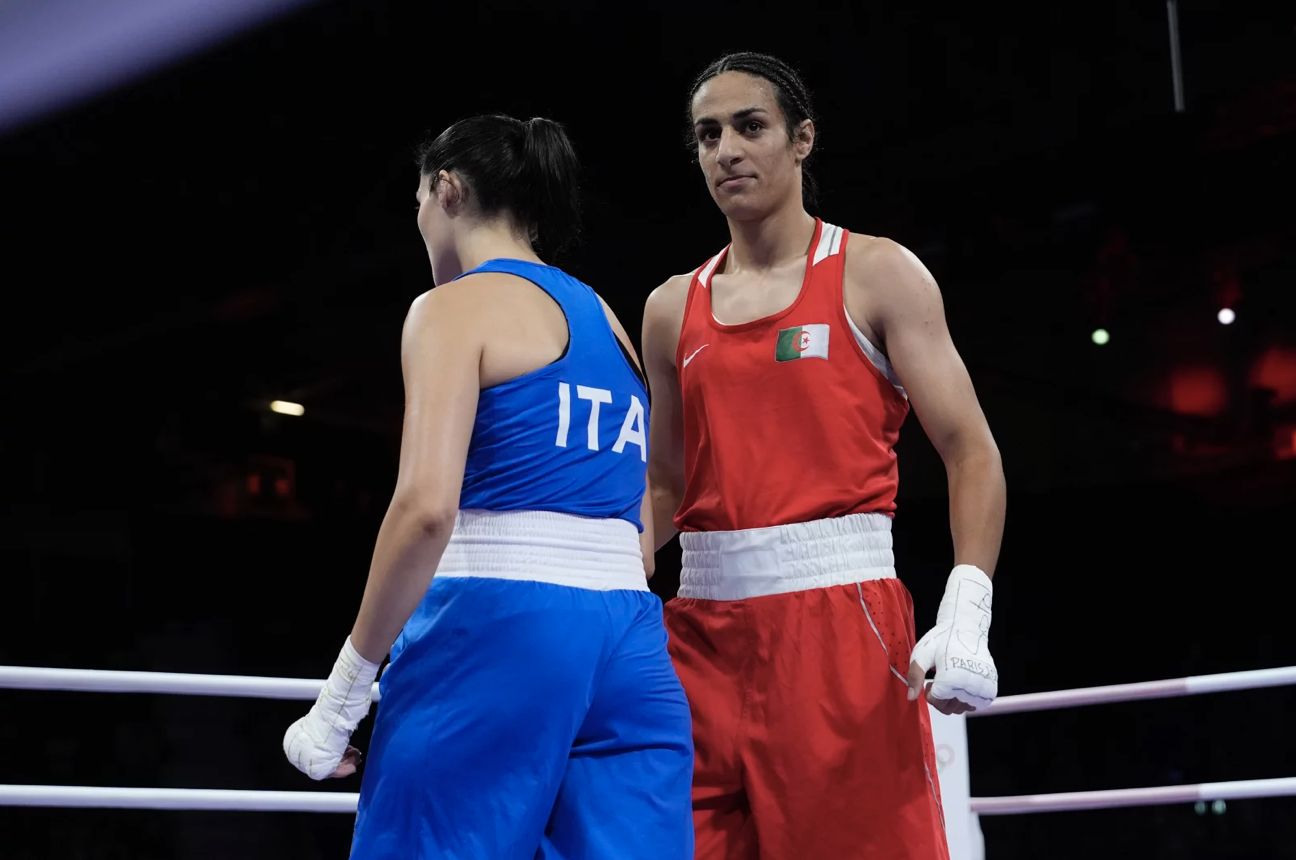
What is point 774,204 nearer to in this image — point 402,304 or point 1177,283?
point 402,304

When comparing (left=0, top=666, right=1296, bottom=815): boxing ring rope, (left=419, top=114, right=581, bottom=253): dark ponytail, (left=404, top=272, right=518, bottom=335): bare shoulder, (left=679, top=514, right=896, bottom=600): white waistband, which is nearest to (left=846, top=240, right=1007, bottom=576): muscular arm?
(left=679, top=514, right=896, bottom=600): white waistband

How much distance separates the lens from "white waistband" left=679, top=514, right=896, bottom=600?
5.45 ft

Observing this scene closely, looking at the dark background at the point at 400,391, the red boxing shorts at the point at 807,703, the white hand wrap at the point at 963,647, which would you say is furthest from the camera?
the dark background at the point at 400,391

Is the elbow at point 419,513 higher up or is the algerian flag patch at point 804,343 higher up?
the algerian flag patch at point 804,343

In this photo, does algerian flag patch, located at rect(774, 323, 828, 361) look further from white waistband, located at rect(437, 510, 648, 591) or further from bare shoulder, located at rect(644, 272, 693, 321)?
white waistband, located at rect(437, 510, 648, 591)

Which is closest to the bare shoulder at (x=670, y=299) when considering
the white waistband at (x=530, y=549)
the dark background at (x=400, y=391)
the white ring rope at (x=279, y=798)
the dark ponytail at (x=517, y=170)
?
the dark ponytail at (x=517, y=170)

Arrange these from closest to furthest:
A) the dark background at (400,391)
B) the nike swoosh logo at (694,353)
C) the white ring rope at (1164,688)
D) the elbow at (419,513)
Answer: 1. the elbow at (419,513)
2. the nike swoosh logo at (694,353)
3. the white ring rope at (1164,688)
4. the dark background at (400,391)

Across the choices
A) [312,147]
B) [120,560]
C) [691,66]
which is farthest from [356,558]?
[691,66]

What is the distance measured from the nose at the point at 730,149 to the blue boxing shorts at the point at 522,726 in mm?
676

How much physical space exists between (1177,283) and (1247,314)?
47 cm

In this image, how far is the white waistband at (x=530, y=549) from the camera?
4.42 ft

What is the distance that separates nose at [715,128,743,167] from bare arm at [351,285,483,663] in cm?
63

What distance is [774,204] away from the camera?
6.12 ft

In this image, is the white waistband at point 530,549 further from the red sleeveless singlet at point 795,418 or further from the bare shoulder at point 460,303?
the red sleeveless singlet at point 795,418
